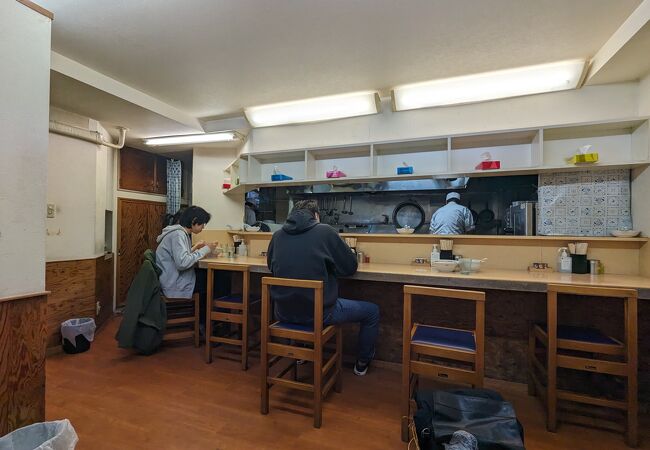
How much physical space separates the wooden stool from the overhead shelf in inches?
56.2

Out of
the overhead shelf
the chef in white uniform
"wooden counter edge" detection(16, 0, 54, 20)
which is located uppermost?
"wooden counter edge" detection(16, 0, 54, 20)

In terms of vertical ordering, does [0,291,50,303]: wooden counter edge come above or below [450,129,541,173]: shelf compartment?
below

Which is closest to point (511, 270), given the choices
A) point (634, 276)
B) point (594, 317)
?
point (594, 317)

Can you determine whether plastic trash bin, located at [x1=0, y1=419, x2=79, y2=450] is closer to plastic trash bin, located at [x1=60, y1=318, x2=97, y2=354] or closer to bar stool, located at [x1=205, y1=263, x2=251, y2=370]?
bar stool, located at [x1=205, y1=263, x2=251, y2=370]

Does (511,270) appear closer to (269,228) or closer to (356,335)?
(356,335)

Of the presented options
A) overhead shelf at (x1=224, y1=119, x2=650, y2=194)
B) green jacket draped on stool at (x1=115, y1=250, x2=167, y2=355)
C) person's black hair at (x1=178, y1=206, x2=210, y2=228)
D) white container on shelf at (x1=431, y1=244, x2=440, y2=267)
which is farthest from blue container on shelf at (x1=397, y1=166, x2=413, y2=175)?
green jacket draped on stool at (x1=115, y1=250, x2=167, y2=355)

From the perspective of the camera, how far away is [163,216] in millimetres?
5203

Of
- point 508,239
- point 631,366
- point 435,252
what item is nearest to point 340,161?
point 435,252

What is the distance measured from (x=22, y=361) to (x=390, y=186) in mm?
3008

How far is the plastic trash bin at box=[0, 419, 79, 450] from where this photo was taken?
1.31 metres

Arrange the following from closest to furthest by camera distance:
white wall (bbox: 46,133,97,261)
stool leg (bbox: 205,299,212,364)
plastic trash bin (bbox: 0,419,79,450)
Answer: plastic trash bin (bbox: 0,419,79,450), stool leg (bbox: 205,299,212,364), white wall (bbox: 46,133,97,261)

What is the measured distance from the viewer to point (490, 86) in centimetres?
268

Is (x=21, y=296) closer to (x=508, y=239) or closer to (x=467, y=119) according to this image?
(x=508, y=239)

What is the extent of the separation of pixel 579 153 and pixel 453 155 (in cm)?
96
